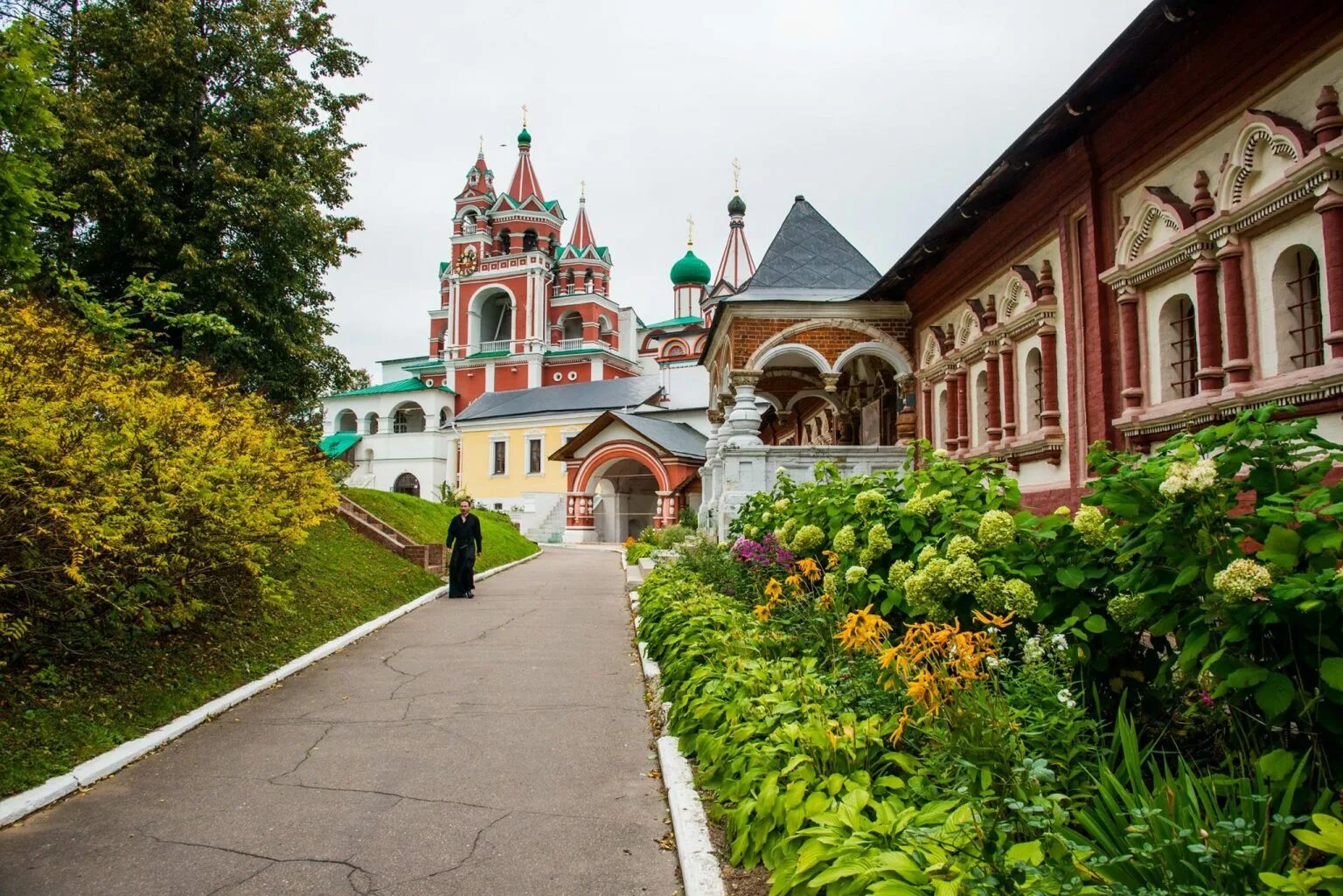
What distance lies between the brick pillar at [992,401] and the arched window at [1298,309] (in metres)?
4.99

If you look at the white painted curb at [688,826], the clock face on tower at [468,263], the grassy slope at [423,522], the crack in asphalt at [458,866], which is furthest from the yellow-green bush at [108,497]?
the clock face on tower at [468,263]

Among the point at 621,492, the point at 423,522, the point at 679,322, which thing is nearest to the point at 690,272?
the point at 679,322

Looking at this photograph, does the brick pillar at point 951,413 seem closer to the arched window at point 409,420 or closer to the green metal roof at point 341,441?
the green metal roof at point 341,441

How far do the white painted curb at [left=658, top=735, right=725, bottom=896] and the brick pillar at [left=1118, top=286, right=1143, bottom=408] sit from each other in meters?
5.77

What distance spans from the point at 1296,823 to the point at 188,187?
1699 centimetres

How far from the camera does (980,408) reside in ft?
42.2

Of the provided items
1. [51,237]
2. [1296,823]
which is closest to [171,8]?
[51,237]

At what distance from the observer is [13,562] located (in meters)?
5.37

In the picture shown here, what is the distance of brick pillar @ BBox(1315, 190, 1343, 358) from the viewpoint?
5980mm

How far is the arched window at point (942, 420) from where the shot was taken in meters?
14.1

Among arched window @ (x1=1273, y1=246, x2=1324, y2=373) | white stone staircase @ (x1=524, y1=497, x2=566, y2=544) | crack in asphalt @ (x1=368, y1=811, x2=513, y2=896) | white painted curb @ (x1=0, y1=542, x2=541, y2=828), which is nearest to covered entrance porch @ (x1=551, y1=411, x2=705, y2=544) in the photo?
white stone staircase @ (x1=524, y1=497, x2=566, y2=544)

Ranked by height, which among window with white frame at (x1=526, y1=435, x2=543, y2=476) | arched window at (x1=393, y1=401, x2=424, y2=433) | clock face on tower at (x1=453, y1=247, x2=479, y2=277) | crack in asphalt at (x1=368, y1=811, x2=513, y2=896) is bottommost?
crack in asphalt at (x1=368, y1=811, x2=513, y2=896)

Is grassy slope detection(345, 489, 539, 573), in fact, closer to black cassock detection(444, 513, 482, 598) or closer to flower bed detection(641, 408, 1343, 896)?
black cassock detection(444, 513, 482, 598)

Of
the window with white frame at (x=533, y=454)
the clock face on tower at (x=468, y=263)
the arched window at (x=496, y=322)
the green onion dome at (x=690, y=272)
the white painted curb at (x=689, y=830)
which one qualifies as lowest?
the white painted curb at (x=689, y=830)
